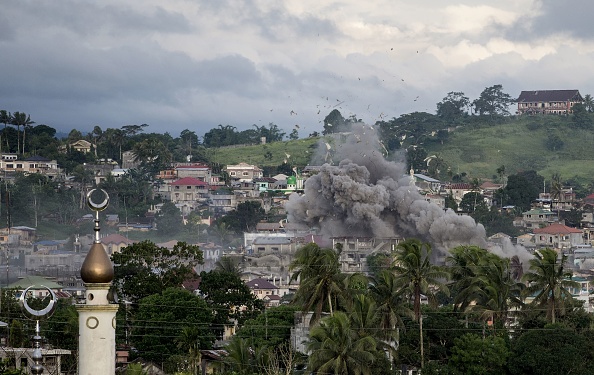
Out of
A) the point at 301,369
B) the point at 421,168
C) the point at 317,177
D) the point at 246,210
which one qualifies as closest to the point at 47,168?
A: the point at 246,210

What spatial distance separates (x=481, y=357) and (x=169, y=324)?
16.4 m

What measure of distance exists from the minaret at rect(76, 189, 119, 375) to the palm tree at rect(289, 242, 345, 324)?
129ft

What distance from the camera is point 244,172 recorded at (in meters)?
196

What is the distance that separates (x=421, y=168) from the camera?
191000 mm

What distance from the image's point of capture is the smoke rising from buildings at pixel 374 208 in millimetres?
118688

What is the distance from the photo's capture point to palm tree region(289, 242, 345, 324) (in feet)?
221

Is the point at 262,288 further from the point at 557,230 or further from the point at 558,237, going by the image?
the point at 557,230

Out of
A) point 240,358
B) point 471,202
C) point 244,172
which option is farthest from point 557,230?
point 240,358

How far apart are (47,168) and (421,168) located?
156 ft

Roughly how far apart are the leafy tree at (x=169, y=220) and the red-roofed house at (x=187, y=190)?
23.1 feet

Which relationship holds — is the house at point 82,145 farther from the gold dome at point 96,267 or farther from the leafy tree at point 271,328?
the gold dome at point 96,267

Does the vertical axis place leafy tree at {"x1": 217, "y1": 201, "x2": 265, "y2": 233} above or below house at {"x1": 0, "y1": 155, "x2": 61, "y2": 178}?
below

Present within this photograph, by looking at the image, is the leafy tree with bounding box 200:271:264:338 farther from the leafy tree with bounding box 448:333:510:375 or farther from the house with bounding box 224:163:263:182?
the house with bounding box 224:163:263:182

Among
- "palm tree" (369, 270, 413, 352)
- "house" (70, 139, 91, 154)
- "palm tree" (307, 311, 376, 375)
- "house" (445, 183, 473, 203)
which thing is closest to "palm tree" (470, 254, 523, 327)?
"palm tree" (369, 270, 413, 352)
